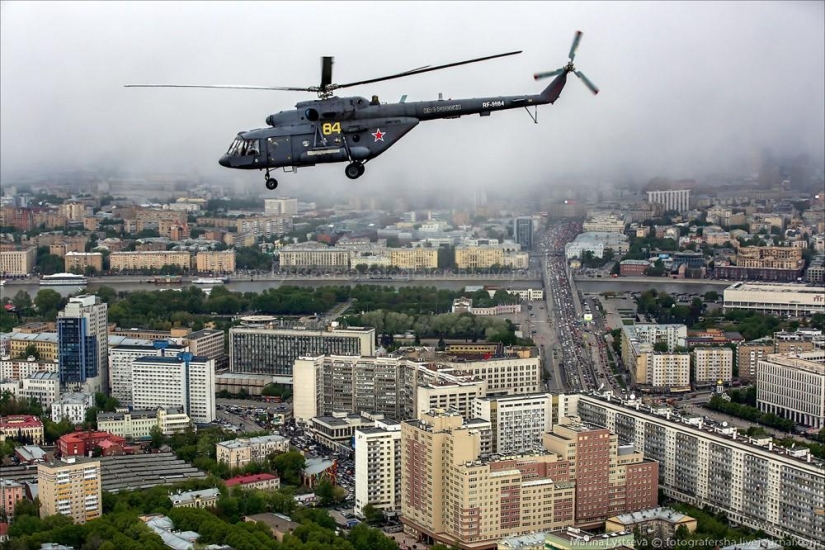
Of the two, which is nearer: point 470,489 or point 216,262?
point 470,489

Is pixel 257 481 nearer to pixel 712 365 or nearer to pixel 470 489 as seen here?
pixel 470 489

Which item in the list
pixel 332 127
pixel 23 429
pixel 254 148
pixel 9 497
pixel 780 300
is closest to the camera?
pixel 332 127

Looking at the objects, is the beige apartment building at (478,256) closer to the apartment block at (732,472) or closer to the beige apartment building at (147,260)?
the beige apartment building at (147,260)

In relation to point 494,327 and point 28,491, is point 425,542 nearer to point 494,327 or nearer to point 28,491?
point 28,491

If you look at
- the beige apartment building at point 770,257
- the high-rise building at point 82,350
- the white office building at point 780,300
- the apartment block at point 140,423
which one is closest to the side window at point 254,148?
the apartment block at point 140,423

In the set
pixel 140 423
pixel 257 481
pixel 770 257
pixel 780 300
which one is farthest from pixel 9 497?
pixel 770 257

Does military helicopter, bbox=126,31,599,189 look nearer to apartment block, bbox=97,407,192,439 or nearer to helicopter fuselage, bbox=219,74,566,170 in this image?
helicopter fuselage, bbox=219,74,566,170
